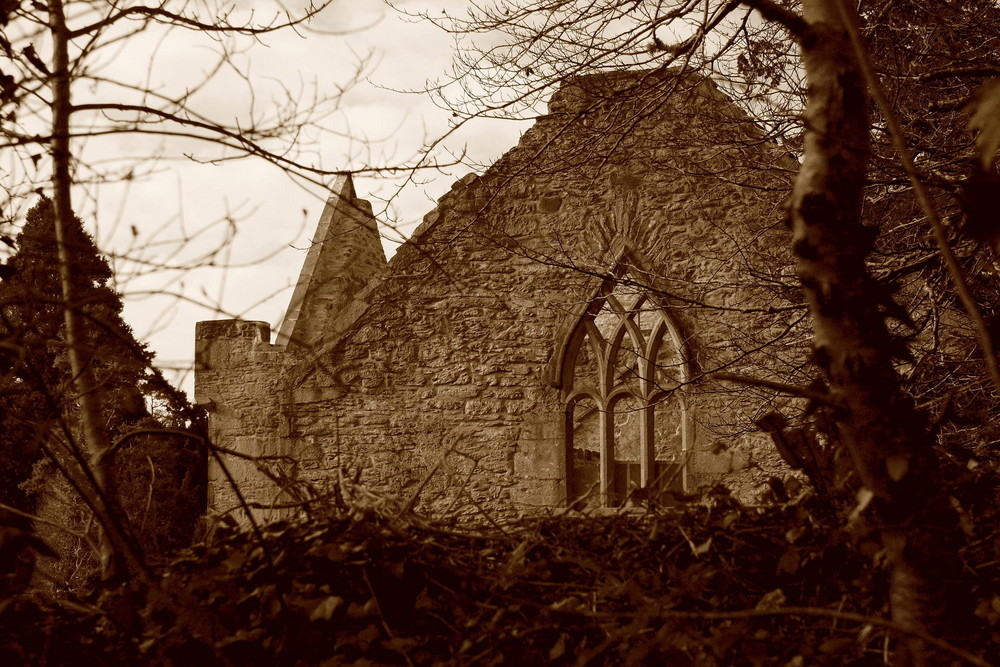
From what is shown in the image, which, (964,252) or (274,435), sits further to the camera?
(274,435)

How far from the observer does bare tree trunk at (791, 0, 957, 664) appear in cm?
210

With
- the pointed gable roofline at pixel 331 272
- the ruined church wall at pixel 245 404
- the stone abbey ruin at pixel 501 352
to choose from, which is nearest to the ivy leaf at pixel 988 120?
the stone abbey ruin at pixel 501 352

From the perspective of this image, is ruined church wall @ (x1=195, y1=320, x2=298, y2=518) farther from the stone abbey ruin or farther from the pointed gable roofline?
the pointed gable roofline

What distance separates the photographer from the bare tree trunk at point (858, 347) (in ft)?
6.90

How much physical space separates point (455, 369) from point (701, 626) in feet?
22.8

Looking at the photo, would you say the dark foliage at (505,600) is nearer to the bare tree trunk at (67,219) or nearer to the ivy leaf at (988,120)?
the bare tree trunk at (67,219)

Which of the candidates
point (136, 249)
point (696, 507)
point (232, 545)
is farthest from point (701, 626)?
point (136, 249)

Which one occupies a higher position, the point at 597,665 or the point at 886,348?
the point at 886,348

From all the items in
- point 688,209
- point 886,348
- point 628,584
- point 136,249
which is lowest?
point 628,584

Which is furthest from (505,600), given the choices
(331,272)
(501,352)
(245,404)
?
(331,272)

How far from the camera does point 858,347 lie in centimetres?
220

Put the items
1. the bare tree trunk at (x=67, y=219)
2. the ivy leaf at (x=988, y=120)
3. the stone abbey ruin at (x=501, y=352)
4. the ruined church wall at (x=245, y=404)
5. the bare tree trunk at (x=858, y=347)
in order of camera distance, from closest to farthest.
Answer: the ivy leaf at (x=988, y=120) → the bare tree trunk at (x=858, y=347) → the bare tree trunk at (x=67, y=219) → the stone abbey ruin at (x=501, y=352) → the ruined church wall at (x=245, y=404)

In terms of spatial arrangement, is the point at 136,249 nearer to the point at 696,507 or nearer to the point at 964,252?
the point at 696,507

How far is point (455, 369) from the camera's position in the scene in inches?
363
